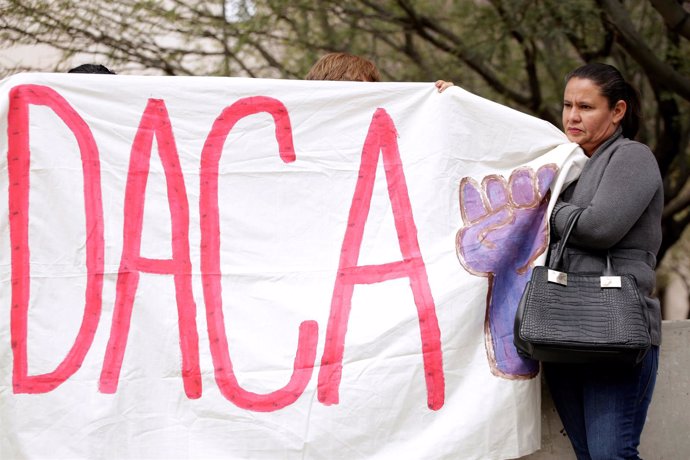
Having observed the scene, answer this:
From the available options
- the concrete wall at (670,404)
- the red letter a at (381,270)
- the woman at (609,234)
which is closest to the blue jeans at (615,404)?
the woman at (609,234)

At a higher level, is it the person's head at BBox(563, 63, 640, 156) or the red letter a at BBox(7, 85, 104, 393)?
the person's head at BBox(563, 63, 640, 156)

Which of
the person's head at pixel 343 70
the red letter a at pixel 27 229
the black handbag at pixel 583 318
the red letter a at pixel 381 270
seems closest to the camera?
the black handbag at pixel 583 318

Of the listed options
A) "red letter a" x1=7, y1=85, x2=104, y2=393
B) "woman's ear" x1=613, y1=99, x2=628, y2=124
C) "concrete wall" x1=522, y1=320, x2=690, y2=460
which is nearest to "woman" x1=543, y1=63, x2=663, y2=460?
"woman's ear" x1=613, y1=99, x2=628, y2=124

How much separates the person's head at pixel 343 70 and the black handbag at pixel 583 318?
103 cm

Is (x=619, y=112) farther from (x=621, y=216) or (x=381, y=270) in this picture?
(x=381, y=270)

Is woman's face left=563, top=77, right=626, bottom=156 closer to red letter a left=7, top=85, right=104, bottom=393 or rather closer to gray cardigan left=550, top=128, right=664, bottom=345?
gray cardigan left=550, top=128, right=664, bottom=345

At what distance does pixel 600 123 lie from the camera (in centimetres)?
318

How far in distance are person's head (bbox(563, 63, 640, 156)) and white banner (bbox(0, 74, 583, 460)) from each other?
114mm

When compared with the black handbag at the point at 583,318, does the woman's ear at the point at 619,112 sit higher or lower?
higher

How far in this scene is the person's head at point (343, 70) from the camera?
3.57 m

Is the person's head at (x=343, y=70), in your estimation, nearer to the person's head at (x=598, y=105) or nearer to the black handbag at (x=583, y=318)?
the person's head at (x=598, y=105)

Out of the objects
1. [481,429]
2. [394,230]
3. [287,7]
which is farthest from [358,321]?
[287,7]

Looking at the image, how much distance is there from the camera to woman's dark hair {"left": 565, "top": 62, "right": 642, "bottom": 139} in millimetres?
3166

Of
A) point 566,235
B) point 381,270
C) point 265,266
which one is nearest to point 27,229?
point 265,266
